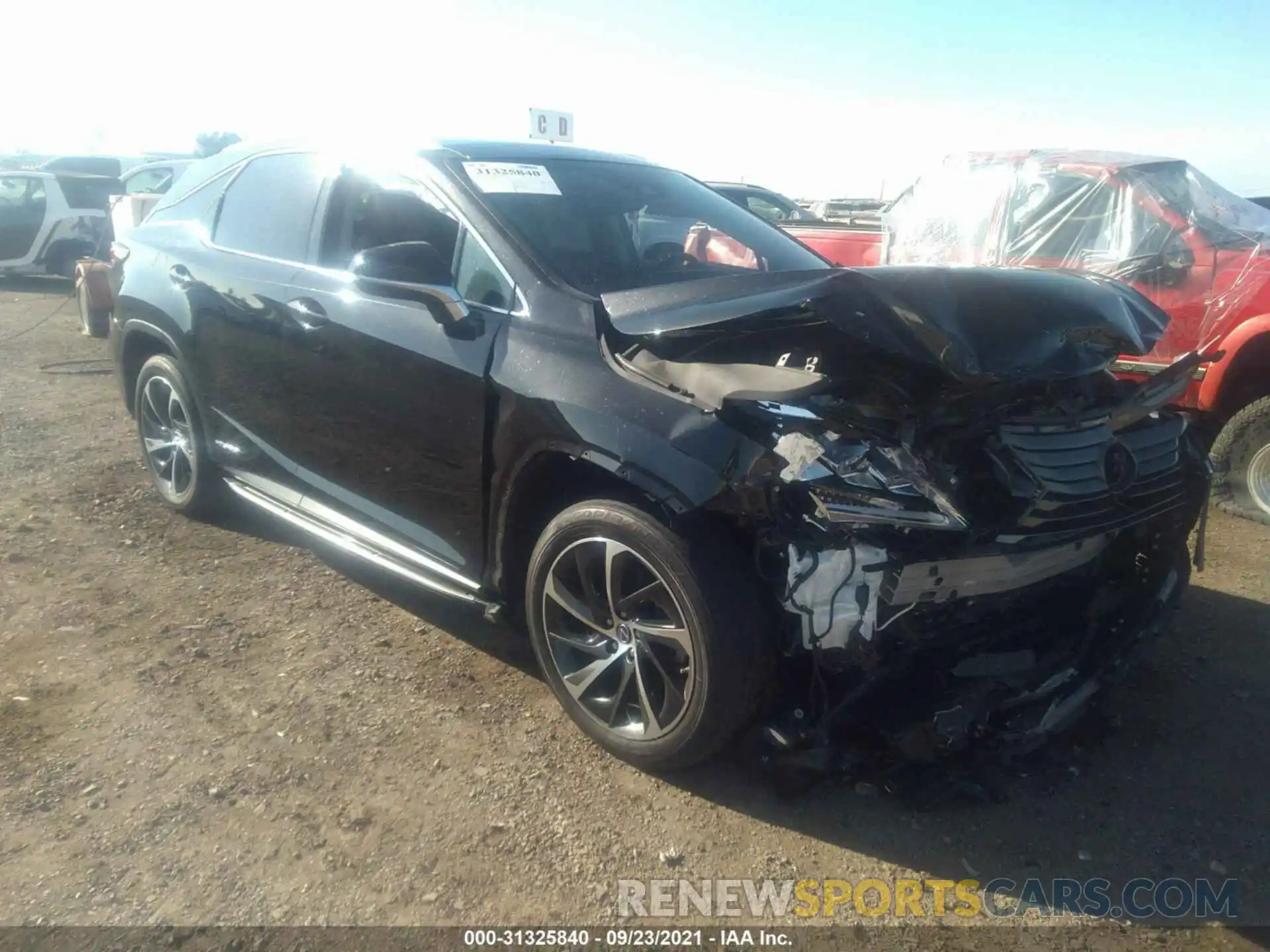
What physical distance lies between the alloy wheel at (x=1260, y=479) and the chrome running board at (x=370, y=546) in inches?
168

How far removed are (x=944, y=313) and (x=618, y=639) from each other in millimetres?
1358

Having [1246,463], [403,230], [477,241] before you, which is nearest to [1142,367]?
[1246,463]

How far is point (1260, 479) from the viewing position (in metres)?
5.02

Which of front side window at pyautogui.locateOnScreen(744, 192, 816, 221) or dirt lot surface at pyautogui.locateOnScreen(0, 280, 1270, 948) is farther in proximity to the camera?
front side window at pyautogui.locateOnScreen(744, 192, 816, 221)

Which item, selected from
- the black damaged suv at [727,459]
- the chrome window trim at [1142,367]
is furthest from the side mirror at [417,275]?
the chrome window trim at [1142,367]

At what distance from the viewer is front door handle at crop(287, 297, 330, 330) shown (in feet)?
11.8

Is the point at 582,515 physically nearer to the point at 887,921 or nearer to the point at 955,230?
the point at 887,921

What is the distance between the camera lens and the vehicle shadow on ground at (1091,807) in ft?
8.38

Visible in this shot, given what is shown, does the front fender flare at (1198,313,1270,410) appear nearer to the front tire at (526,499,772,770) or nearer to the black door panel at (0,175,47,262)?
the front tire at (526,499,772,770)

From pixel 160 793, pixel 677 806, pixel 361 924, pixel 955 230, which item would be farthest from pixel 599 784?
pixel 955 230

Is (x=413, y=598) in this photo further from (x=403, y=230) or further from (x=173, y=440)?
(x=173, y=440)

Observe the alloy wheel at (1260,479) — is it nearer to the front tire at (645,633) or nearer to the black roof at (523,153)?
the black roof at (523,153)

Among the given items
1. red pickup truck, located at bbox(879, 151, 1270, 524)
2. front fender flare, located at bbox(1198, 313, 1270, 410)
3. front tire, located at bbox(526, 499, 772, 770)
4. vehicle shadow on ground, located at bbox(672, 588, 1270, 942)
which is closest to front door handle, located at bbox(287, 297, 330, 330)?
front tire, located at bbox(526, 499, 772, 770)

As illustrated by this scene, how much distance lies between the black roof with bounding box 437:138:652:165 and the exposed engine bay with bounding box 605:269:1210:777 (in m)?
1.15
